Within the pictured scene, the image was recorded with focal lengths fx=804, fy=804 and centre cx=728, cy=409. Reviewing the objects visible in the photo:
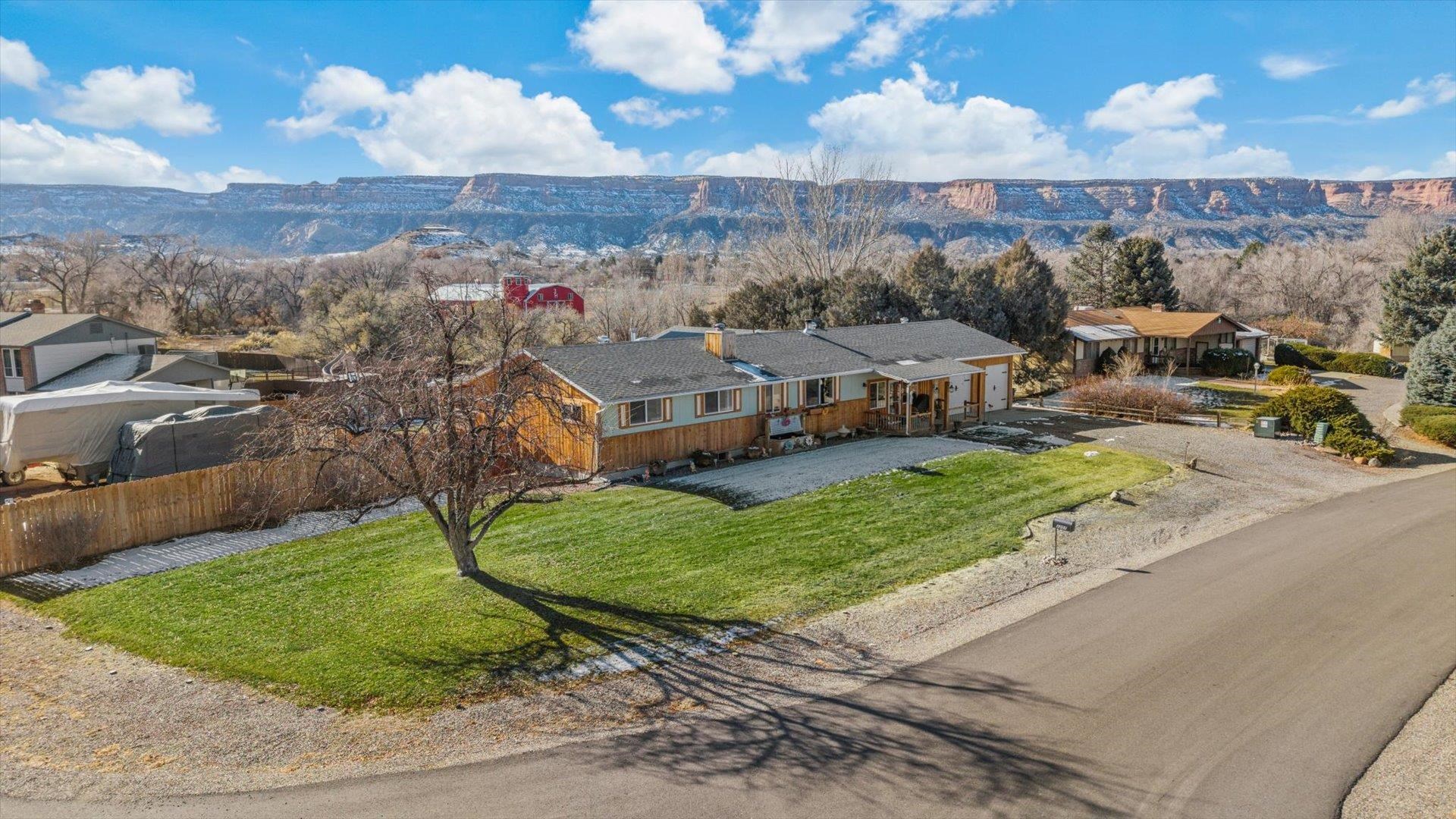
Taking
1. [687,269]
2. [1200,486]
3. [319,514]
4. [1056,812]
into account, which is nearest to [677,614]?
[1056,812]

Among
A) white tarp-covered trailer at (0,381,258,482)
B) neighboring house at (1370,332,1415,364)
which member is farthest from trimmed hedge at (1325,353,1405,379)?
white tarp-covered trailer at (0,381,258,482)

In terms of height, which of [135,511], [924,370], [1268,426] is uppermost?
[924,370]

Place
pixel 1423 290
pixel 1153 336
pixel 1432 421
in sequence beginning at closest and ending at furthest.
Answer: pixel 1432 421, pixel 1153 336, pixel 1423 290

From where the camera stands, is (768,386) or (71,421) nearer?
(71,421)

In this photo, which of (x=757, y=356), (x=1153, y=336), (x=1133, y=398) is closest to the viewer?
(x=757, y=356)

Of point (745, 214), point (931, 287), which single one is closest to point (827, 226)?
point (931, 287)

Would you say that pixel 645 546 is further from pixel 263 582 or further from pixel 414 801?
pixel 414 801

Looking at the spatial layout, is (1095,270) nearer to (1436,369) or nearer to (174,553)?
(1436,369)

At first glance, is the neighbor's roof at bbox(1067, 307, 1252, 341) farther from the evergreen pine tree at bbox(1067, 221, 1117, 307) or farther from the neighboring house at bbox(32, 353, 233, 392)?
the neighboring house at bbox(32, 353, 233, 392)
